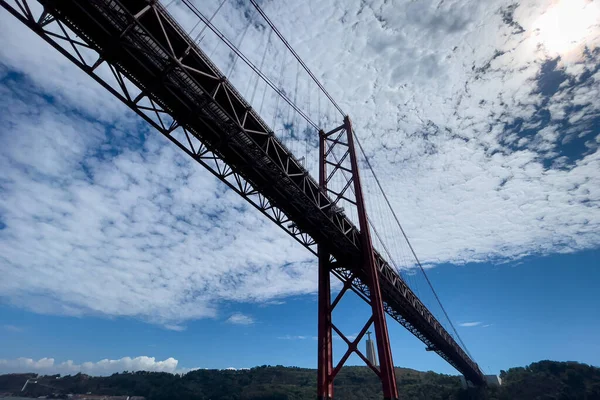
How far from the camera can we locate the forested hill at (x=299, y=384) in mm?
69669

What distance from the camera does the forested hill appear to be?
2743 inches

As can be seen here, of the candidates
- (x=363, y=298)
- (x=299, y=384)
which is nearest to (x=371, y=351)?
(x=299, y=384)

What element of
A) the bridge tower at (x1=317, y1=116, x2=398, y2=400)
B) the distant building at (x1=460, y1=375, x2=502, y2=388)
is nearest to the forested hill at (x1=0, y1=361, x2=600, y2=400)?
the distant building at (x1=460, y1=375, x2=502, y2=388)

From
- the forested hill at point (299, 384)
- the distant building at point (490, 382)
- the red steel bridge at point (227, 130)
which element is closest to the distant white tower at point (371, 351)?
the forested hill at point (299, 384)

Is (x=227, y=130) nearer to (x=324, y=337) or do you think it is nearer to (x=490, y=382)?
(x=324, y=337)

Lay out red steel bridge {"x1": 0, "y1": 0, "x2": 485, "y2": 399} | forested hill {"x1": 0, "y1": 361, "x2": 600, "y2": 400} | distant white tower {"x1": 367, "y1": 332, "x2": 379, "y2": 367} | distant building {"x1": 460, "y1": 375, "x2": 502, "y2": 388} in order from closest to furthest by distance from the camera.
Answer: red steel bridge {"x1": 0, "y1": 0, "x2": 485, "y2": 399}
forested hill {"x1": 0, "y1": 361, "x2": 600, "y2": 400}
distant building {"x1": 460, "y1": 375, "x2": 502, "y2": 388}
distant white tower {"x1": 367, "y1": 332, "x2": 379, "y2": 367}

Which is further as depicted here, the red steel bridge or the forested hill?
the forested hill

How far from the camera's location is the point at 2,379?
17900 centimetres

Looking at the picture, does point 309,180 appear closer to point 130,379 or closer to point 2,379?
point 130,379

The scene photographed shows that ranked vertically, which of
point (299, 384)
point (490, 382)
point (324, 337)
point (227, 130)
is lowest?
point (299, 384)

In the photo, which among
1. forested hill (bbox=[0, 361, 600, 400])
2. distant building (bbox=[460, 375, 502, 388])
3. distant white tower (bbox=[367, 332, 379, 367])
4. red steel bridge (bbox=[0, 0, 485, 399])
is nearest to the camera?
red steel bridge (bbox=[0, 0, 485, 399])

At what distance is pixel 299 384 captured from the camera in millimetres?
122875

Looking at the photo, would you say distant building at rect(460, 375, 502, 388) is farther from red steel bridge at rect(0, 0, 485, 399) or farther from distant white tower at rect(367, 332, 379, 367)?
red steel bridge at rect(0, 0, 485, 399)

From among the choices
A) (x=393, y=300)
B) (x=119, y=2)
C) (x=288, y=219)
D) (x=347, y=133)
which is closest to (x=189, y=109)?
(x=119, y=2)
